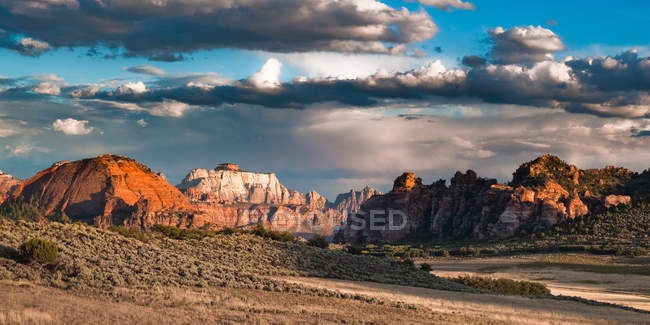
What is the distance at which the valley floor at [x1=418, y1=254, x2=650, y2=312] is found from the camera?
47812mm

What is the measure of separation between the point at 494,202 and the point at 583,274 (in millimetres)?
90229

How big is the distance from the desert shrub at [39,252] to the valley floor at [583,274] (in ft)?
115

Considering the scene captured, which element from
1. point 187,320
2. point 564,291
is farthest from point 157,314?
point 564,291

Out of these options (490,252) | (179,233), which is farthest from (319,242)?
(490,252)

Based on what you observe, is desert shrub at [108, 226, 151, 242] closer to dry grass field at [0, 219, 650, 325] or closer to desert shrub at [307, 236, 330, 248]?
dry grass field at [0, 219, 650, 325]

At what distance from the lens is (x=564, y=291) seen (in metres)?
49.8

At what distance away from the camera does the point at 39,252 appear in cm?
2645

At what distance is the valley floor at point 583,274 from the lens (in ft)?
157

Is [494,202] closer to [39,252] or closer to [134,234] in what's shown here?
[134,234]

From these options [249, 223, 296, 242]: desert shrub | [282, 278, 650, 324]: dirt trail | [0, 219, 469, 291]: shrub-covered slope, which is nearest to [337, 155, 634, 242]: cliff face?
[249, 223, 296, 242]: desert shrub

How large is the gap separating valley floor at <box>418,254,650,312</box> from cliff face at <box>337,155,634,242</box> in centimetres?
4942

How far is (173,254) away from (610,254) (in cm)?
7253

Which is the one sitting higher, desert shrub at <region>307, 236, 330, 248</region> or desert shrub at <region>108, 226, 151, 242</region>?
desert shrub at <region>108, 226, 151, 242</region>

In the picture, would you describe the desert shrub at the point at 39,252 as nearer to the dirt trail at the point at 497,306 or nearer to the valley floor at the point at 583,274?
the dirt trail at the point at 497,306
